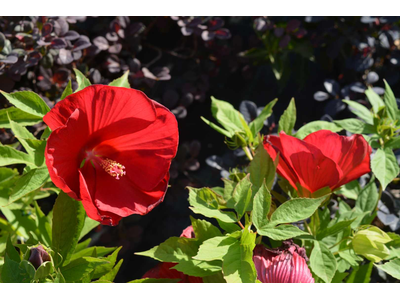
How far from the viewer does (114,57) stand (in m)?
1.06

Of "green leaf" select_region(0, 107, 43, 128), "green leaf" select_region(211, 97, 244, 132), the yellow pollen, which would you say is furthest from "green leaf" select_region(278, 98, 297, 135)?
"green leaf" select_region(0, 107, 43, 128)

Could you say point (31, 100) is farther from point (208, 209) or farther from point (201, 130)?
point (201, 130)

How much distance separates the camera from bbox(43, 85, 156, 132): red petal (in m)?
0.53

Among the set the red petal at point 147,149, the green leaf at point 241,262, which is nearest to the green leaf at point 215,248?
the green leaf at point 241,262

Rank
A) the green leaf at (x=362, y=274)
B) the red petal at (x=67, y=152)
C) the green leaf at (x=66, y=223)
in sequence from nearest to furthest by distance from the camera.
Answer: the red petal at (x=67, y=152) < the green leaf at (x=66, y=223) < the green leaf at (x=362, y=274)

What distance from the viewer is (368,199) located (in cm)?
78

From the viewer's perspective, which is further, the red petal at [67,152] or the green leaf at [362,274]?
the green leaf at [362,274]

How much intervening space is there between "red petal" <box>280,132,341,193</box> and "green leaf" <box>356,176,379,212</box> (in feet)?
0.64

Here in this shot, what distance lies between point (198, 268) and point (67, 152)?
23 centimetres

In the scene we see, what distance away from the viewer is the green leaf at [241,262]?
52cm

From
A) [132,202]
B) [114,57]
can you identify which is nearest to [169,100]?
[114,57]

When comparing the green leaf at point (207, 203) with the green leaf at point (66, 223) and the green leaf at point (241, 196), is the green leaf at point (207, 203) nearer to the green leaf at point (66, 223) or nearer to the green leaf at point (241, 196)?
the green leaf at point (241, 196)

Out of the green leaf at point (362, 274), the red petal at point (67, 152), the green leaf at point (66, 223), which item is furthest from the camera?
the green leaf at point (362, 274)

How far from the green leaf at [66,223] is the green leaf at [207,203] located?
6.4 inches
